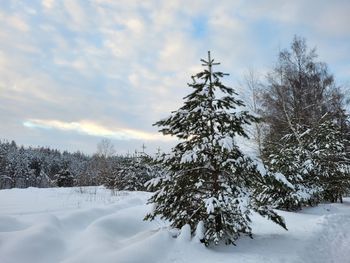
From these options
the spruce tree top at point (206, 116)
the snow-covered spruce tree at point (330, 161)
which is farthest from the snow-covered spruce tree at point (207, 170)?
the snow-covered spruce tree at point (330, 161)

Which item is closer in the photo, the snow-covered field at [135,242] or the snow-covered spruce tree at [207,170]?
the snow-covered field at [135,242]

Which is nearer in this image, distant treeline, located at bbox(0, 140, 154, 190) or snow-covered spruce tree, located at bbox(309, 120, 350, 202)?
snow-covered spruce tree, located at bbox(309, 120, 350, 202)

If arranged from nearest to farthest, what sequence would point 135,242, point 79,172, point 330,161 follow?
point 135,242
point 330,161
point 79,172

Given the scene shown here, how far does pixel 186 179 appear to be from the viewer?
670 cm

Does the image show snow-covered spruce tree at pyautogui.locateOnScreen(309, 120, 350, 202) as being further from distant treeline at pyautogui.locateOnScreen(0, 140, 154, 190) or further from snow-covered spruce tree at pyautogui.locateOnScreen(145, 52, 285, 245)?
snow-covered spruce tree at pyautogui.locateOnScreen(145, 52, 285, 245)

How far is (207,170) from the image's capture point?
6.75 meters

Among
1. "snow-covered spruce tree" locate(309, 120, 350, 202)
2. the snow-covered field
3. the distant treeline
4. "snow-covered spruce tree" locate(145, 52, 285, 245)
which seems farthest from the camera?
the distant treeline

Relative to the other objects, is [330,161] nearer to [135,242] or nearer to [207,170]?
[207,170]

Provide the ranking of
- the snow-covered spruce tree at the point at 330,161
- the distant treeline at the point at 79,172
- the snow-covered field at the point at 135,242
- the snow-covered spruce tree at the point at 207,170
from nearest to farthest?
the snow-covered field at the point at 135,242, the snow-covered spruce tree at the point at 207,170, the snow-covered spruce tree at the point at 330,161, the distant treeline at the point at 79,172

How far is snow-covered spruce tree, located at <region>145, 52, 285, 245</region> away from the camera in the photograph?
252 inches

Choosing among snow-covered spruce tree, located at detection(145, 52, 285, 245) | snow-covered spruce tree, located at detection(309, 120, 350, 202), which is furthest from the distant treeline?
snow-covered spruce tree, located at detection(309, 120, 350, 202)

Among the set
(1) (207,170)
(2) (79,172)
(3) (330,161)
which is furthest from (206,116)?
(2) (79,172)

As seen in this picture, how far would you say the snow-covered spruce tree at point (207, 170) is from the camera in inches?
252

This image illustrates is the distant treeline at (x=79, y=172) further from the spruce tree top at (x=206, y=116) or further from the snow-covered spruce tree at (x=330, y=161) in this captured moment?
the snow-covered spruce tree at (x=330, y=161)
